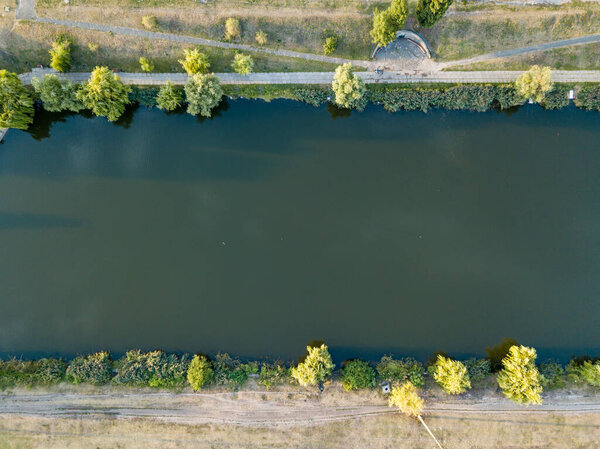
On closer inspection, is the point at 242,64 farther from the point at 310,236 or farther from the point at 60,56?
the point at 310,236

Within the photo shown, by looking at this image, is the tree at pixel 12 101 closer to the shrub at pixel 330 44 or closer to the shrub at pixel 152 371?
the shrub at pixel 152 371

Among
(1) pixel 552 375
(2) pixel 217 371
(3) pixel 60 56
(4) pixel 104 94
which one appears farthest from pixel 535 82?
(3) pixel 60 56

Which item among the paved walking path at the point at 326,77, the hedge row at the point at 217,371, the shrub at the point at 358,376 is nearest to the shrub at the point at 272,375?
the hedge row at the point at 217,371

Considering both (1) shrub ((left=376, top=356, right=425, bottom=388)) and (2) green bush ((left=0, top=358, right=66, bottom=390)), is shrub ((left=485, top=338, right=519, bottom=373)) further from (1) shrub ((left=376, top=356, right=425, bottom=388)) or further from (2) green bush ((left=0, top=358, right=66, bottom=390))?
(2) green bush ((left=0, top=358, right=66, bottom=390))

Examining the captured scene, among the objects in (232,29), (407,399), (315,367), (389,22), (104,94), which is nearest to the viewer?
(407,399)

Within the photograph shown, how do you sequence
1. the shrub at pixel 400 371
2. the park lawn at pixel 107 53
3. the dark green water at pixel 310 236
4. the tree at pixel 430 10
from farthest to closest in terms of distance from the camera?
the park lawn at pixel 107 53, the dark green water at pixel 310 236, the shrub at pixel 400 371, the tree at pixel 430 10

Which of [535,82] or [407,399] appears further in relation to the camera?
[535,82]

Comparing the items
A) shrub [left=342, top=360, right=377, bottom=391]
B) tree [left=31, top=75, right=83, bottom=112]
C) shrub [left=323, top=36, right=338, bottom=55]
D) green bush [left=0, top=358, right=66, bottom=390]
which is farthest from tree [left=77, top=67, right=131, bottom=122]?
shrub [left=342, top=360, right=377, bottom=391]
